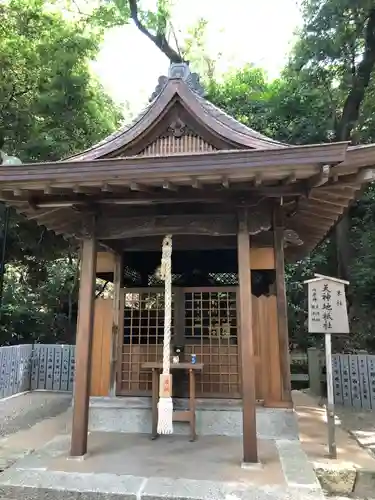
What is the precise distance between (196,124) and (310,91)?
33.0ft

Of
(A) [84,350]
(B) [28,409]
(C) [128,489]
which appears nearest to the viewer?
(C) [128,489]

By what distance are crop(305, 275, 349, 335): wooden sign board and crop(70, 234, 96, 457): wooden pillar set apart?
2924mm

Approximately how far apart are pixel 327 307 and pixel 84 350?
10.5 feet

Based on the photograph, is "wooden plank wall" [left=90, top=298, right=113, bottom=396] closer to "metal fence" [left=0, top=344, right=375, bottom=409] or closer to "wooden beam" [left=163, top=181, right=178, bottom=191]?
"wooden beam" [left=163, top=181, right=178, bottom=191]

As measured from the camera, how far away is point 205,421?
532 centimetres

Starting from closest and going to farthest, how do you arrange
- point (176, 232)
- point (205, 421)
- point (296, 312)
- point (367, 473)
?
1. point (367, 473)
2. point (176, 232)
3. point (205, 421)
4. point (296, 312)

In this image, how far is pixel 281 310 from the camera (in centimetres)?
548

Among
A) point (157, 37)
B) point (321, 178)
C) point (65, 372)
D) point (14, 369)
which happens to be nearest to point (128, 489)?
point (321, 178)

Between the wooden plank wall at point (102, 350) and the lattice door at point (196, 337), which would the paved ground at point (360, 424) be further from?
the wooden plank wall at point (102, 350)

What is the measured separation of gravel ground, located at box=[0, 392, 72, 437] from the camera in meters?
6.22

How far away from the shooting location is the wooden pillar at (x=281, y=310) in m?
5.31

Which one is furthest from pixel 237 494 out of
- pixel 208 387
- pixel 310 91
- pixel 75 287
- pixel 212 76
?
pixel 212 76

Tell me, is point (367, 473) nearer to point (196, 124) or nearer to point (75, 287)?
point (196, 124)

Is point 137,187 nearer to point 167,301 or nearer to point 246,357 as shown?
point 167,301
